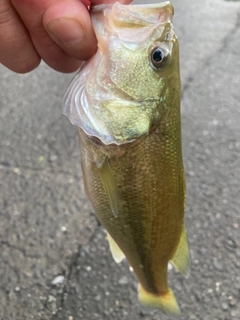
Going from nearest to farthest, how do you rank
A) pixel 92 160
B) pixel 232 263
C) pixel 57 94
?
pixel 92 160
pixel 232 263
pixel 57 94

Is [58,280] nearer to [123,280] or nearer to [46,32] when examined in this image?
[123,280]

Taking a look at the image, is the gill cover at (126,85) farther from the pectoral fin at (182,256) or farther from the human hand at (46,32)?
the pectoral fin at (182,256)

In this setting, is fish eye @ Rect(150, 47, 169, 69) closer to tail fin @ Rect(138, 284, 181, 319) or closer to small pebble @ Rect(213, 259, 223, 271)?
tail fin @ Rect(138, 284, 181, 319)

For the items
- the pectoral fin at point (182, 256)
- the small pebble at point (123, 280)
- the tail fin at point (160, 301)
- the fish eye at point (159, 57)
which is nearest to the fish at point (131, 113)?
the fish eye at point (159, 57)

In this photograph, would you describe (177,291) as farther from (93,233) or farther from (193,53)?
(193,53)

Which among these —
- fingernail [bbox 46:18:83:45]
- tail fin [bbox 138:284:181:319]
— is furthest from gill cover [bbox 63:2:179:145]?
tail fin [bbox 138:284:181:319]

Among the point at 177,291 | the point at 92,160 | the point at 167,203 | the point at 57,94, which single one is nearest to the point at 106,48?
the point at 92,160
